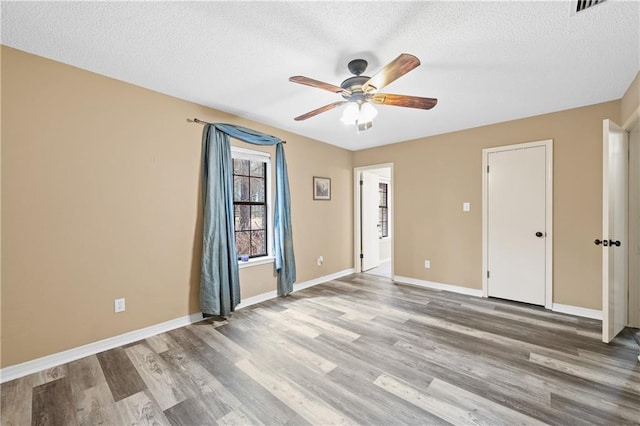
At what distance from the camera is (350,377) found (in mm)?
2004

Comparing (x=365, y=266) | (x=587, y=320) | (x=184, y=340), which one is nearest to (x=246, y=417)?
(x=184, y=340)

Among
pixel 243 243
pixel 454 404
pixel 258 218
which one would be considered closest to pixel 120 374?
pixel 243 243

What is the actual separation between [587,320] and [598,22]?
2967 millimetres

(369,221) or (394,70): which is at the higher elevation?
(394,70)

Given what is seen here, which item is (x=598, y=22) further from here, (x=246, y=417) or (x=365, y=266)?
(x=365, y=266)

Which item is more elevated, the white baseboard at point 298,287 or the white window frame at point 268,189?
the white window frame at point 268,189

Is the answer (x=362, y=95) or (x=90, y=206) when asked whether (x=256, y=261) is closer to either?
(x=90, y=206)

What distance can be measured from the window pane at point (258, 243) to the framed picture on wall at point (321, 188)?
44.3 inches

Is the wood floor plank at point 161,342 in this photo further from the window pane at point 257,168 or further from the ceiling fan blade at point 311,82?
the ceiling fan blade at point 311,82

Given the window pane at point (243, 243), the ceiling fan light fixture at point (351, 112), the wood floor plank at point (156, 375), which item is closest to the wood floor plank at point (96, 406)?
the wood floor plank at point (156, 375)

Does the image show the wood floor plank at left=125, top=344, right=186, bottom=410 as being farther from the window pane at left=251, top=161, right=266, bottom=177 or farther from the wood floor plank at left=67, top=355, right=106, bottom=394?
Answer: the window pane at left=251, top=161, right=266, bottom=177

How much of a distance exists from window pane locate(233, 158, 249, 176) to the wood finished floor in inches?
74.4

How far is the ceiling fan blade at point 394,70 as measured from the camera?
1619mm

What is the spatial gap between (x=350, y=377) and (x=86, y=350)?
2260 millimetres
